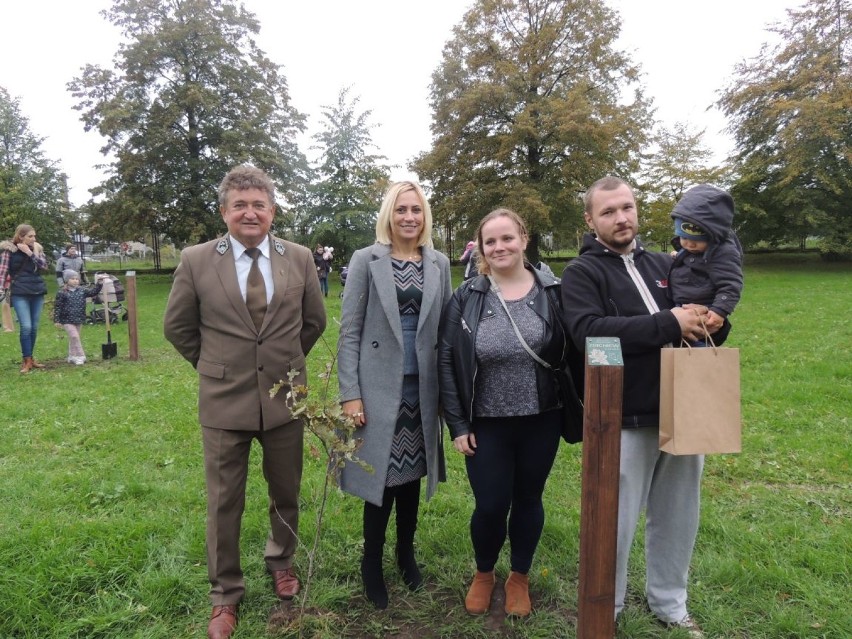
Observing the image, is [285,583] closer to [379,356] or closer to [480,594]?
[480,594]

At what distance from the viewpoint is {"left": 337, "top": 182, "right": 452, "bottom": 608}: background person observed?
268cm

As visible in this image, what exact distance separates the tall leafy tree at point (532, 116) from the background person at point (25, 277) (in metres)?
16.0

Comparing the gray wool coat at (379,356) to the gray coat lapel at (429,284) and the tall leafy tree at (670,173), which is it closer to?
the gray coat lapel at (429,284)

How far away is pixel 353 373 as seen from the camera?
8.89 ft

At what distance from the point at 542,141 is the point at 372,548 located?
2190 cm

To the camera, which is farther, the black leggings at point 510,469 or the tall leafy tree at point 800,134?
the tall leafy tree at point 800,134

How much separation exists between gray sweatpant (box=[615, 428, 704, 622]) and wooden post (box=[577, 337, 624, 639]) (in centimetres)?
62

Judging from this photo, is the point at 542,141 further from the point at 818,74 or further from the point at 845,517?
the point at 845,517

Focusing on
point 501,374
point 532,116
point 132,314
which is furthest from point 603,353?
point 532,116

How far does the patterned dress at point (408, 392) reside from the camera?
270cm

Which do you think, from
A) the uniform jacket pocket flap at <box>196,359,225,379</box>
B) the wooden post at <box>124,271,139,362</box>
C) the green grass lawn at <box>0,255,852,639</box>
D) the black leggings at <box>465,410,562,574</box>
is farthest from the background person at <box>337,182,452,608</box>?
the wooden post at <box>124,271,139,362</box>

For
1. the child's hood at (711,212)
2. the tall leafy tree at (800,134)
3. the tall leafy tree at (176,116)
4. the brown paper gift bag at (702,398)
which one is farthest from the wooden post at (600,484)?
the tall leafy tree at (800,134)

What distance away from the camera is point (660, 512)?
8.65 feet

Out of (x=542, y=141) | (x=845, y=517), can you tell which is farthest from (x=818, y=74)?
(x=845, y=517)
